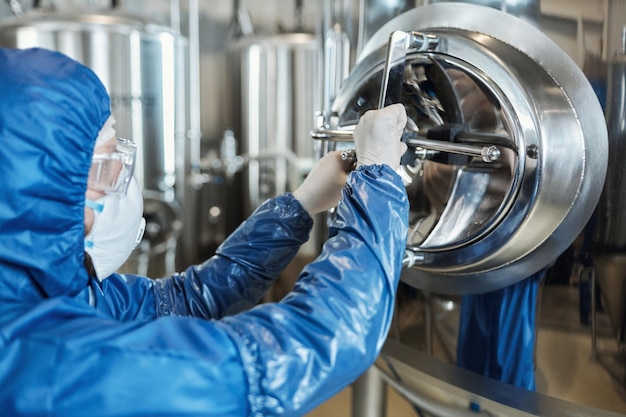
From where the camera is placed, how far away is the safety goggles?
725mm

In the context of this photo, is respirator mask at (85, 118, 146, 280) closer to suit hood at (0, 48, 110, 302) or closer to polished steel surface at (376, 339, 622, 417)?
suit hood at (0, 48, 110, 302)

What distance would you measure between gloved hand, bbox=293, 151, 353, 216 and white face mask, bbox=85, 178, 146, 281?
25 centimetres

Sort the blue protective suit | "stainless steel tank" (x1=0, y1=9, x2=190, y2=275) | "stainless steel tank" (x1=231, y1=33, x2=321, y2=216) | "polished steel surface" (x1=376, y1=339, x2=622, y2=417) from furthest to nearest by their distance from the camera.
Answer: "stainless steel tank" (x1=231, y1=33, x2=321, y2=216), "stainless steel tank" (x1=0, y1=9, x2=190, y2=275), "polished steel surface" (x1=376, y1=339, x2=622, y2=417), the blue protective suit

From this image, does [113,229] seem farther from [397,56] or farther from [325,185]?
[397,56]

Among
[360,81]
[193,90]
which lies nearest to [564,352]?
[360,81]

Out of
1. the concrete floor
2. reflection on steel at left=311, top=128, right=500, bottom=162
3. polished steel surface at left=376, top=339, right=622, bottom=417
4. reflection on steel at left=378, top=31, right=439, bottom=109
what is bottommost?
polished steel surface at left=376, top=339, right=622, bottom=417

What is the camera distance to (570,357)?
88 cm

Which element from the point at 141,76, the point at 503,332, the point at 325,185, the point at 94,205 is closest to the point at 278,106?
the point at 141,76

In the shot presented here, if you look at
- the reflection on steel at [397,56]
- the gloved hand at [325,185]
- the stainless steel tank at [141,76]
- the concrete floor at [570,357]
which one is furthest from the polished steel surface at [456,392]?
the stainless steel tank at [141,76]

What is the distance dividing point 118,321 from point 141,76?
4.87 feet

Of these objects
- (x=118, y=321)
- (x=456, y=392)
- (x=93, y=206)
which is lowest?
(x=456, y=392)

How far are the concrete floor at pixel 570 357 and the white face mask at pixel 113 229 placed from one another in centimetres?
55

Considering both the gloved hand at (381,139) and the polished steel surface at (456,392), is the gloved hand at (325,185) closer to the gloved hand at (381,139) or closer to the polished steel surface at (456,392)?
the gloved hand at (381,139)

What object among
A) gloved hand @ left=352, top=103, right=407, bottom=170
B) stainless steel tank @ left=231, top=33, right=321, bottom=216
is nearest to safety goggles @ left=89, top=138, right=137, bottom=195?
gloved hand @ left=352, top=103, right=407, bottom=170
